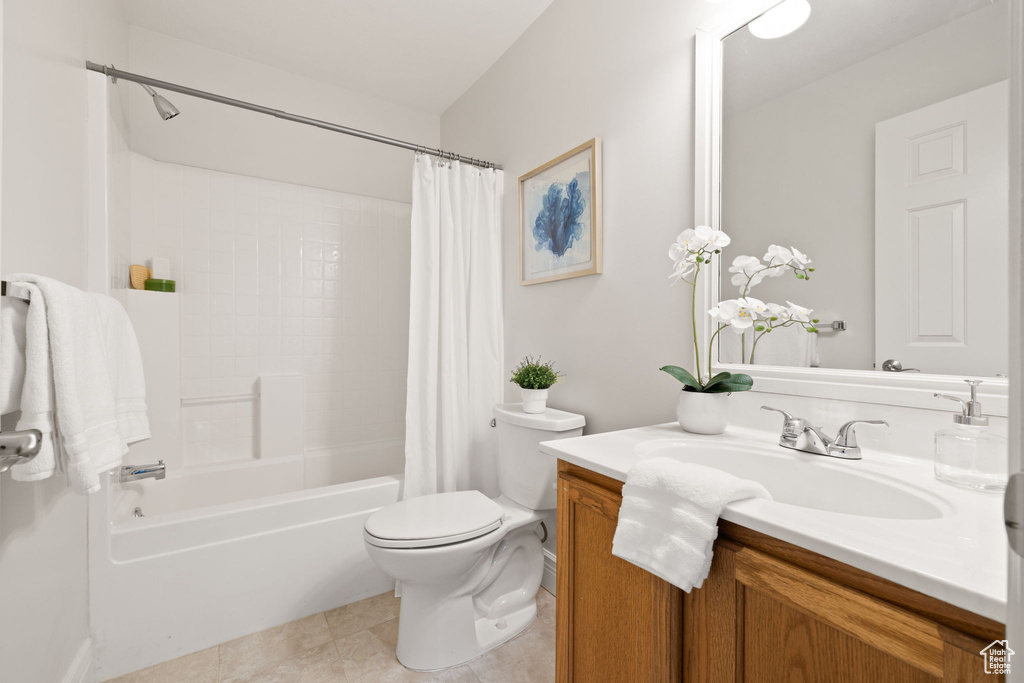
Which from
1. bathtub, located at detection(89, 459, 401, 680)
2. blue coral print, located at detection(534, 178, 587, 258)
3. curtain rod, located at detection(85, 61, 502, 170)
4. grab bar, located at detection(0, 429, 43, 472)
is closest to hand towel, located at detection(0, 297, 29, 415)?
grab bar, located at detection(0, 429, 43, 472)

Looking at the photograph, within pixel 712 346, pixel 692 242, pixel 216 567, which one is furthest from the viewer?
pixel 216 567

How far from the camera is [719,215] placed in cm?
128

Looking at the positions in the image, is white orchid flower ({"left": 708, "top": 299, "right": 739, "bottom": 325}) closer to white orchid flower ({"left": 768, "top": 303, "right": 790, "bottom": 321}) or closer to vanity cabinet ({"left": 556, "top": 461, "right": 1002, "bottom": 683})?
white orchid flower ({"left": 768, "top": 303, "right": 790, "bottom": 321})

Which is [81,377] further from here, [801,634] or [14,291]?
[801,634]

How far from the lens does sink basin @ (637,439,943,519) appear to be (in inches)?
30.5

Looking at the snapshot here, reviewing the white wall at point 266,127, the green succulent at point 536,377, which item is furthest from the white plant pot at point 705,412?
the white wall at point 266,127

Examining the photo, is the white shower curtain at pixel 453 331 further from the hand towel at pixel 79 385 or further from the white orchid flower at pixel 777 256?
the white orchid flower at pixel 777 256

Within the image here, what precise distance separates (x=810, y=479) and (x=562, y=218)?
1274mm

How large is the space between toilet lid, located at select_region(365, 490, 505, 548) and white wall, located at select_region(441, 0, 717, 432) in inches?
20.4

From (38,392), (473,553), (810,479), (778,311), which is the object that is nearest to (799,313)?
(778,311)

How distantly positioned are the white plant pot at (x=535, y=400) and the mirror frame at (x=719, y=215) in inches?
25.1

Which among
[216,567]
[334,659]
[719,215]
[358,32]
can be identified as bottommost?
[334,659]

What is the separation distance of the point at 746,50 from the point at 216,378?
2660 mm

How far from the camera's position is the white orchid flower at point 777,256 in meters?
1.13
